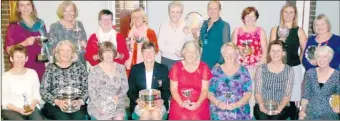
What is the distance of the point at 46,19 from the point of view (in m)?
6.59

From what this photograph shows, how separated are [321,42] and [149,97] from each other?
179 centimetres

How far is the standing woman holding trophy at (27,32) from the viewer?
4.80 metres

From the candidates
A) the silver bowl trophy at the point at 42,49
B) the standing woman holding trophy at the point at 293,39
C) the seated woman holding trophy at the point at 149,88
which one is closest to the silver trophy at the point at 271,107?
the standing woman holding trophy at the point at 293,39

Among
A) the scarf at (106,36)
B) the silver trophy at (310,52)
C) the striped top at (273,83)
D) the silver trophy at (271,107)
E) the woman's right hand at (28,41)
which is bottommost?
the silver trophy at (271,107)

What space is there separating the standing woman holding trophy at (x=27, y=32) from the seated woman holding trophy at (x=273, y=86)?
2.22 meters

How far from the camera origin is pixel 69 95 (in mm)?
4250

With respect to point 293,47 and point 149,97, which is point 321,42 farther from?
point 149,97

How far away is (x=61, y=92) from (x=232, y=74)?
1.55 metres

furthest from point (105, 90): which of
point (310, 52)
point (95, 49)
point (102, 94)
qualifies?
point (310, 52)

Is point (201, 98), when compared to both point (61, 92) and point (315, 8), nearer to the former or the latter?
point (61, 92)

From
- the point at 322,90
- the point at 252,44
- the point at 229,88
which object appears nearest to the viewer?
the point at 322,90

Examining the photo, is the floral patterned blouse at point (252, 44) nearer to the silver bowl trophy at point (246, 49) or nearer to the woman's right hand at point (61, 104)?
the silver bowl trophy at point (246, 49)

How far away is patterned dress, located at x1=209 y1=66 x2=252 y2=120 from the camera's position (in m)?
4.25

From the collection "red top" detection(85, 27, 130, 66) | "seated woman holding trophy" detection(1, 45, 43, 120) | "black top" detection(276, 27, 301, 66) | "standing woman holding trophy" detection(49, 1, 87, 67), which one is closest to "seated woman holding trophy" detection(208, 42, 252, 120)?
"black top" detection(276, 27, 301, 66)
